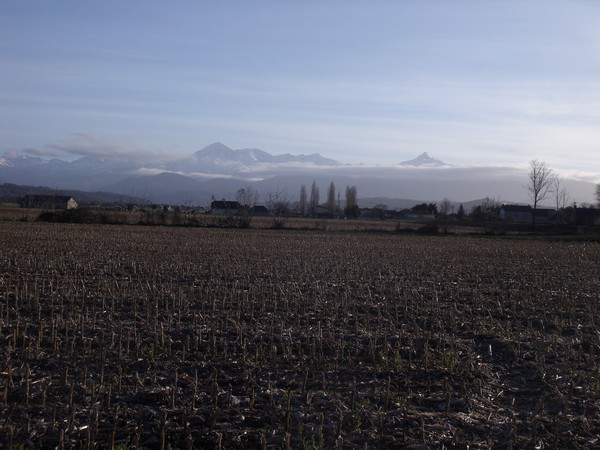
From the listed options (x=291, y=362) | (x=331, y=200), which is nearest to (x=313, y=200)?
(x=331, y=200)

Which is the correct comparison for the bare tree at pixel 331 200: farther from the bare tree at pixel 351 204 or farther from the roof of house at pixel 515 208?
the roof of house at pixel 515 208

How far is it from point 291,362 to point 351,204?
121m

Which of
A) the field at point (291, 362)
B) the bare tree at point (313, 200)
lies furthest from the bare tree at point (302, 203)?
the field at point (291, 362)

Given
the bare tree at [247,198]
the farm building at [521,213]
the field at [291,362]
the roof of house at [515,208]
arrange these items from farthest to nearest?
the roof of house at [515,208], the farm building at [521,213], the bare tree at [247,198], the field at [291,362]

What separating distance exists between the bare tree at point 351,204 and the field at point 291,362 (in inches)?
3994

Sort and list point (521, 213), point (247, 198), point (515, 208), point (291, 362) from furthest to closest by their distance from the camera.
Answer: point (515, 208)
point (521, 213)
point (247, 198)
point (291, 362)

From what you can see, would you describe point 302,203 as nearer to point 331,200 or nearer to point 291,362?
point 331,200

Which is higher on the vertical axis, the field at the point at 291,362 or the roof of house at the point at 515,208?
the roof of house at the point at 515,208

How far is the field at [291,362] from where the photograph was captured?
7.39m

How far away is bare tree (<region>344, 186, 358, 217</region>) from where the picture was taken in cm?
12194

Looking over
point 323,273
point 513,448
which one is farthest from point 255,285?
point 513,448

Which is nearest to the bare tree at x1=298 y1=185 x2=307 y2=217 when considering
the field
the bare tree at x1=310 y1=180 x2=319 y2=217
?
the bare tree at x1=310 y1=180 x2=319 y2=217

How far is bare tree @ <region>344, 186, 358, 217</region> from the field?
101 metres

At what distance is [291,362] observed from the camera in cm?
1014
